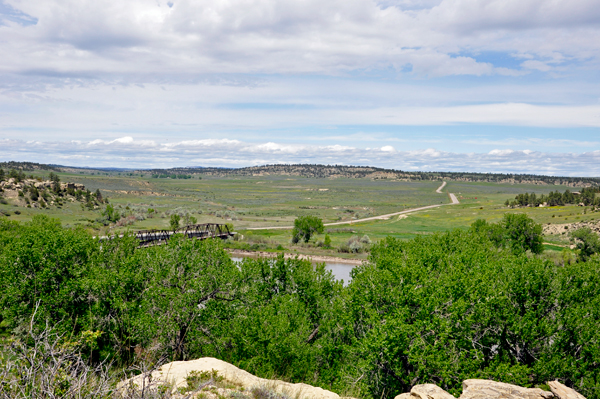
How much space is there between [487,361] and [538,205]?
424ft

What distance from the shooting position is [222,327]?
856 inches

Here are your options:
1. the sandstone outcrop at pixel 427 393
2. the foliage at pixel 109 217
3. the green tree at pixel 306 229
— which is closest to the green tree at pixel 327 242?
the green tree at pixel 306 229

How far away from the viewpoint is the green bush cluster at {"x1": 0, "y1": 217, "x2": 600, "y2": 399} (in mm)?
18297

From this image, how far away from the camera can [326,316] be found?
75.4 ft

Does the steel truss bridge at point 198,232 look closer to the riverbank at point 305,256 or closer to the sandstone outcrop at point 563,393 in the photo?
the riverbank at point 305,256

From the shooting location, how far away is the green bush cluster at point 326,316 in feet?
60.0

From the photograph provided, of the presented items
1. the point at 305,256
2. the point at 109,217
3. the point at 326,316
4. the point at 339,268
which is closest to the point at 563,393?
the point at 326,316

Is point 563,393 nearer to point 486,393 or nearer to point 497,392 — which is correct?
point 497,392

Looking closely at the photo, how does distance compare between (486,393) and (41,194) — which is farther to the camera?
(41,194)

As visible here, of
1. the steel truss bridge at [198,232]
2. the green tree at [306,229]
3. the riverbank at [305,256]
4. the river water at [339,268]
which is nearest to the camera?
the river water at [339,268]

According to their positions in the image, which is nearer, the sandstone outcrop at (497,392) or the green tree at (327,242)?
the sandstone outcrop at (497,392)

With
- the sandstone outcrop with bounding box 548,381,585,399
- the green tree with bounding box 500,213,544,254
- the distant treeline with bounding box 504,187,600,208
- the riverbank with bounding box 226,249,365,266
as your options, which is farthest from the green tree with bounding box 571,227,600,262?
the distant treeline with bounding box 504,187,600,208

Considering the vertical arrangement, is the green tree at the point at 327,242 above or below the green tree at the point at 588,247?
below

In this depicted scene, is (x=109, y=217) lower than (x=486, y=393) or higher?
lower
